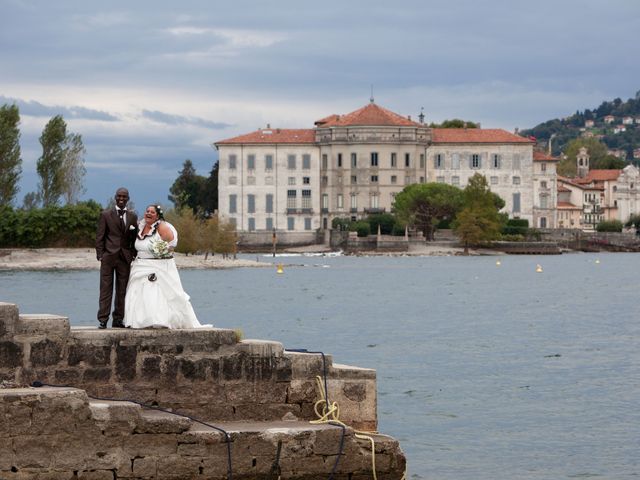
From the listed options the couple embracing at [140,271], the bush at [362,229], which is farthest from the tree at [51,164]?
the couple embracing at [140,271]

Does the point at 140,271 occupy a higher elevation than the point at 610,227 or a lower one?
lower

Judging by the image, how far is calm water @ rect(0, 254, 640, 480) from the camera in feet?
62.6

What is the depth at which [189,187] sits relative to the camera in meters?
161

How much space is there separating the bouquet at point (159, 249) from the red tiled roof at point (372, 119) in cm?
12821

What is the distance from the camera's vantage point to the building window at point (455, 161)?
146125 millimetres

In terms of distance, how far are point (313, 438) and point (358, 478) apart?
25.3 inches

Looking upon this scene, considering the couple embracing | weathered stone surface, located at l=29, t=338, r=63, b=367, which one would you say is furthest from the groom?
weathered stone surface, located at l=29, t=338, r=63, b=367

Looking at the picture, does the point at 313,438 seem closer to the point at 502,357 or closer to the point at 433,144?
the point at 502,357

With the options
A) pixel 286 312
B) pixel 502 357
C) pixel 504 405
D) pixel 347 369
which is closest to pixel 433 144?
pixel 286 312

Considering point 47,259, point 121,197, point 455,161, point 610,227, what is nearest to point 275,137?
point 455,161

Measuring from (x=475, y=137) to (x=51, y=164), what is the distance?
6457cm

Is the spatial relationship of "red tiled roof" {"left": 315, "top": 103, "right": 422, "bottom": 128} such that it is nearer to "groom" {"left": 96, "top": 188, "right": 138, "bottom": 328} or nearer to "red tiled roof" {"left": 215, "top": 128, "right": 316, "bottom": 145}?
"red tiled roof" {"left": 215, "top": 128, "right": 316, "bottom": 145}

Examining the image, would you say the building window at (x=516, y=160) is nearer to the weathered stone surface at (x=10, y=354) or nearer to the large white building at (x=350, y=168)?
the large white building at (x=350, y=168)

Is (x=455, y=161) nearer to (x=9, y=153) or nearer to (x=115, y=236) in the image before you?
(x=9, y=153)
